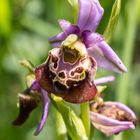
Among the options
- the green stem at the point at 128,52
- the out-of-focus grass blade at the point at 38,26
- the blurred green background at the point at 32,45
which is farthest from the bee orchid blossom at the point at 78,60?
the out-of-focus grass blade at the point at 38,26

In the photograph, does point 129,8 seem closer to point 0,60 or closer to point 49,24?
point 49,24

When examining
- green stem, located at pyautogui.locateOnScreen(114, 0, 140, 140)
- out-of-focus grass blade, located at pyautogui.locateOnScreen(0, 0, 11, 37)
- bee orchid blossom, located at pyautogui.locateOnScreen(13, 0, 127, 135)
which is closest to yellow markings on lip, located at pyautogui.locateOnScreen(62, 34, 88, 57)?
bee orchid blossom, located at pyautogui.locateOnScreen(13, 0, 127, 135)

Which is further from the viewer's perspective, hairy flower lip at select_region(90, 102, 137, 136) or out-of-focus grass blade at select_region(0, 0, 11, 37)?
out-of-focus grass blade at select_region(0, 0, 11, 37)

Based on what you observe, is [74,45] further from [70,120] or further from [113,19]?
[70,120]

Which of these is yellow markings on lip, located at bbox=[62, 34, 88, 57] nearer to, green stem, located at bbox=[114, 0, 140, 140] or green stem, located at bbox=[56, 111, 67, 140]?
green stem, located at bbox=[56, 111, 67, 140]

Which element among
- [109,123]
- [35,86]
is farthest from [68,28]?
[109,123]

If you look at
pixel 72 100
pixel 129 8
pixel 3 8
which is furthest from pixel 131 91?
pixel 72 100

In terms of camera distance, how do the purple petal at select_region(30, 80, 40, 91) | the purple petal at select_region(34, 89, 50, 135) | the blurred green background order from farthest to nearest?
1. the blurred green background
2. the purple petal at select_region(30, 80, 40, 91)
3. the purple petal at select_region(34, 89, 50, 135)
